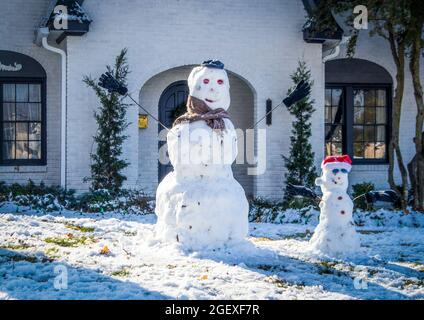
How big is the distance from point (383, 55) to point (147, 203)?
642 centimetres

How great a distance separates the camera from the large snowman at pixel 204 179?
7465mm

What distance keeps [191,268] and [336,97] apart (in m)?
9.43

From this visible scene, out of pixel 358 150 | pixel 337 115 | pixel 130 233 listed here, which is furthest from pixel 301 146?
pixel 130 233

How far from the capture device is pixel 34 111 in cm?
1456

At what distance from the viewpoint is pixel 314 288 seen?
20.0 feet

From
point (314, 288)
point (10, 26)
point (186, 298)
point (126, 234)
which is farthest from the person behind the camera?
point (10, 26)

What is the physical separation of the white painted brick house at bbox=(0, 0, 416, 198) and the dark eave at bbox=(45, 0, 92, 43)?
0.06m

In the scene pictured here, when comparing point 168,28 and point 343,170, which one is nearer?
point 343,170

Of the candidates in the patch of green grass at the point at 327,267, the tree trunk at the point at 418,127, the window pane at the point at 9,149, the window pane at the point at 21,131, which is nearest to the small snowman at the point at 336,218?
the patch of green grass at the point at 327,267

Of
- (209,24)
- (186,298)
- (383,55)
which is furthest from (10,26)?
(186,298)

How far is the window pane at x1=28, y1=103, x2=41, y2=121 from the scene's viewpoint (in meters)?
14.5

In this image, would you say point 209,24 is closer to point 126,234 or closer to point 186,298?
point 126,234

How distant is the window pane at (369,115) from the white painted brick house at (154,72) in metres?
0.49

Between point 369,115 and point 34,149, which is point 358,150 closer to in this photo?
point 369,115
